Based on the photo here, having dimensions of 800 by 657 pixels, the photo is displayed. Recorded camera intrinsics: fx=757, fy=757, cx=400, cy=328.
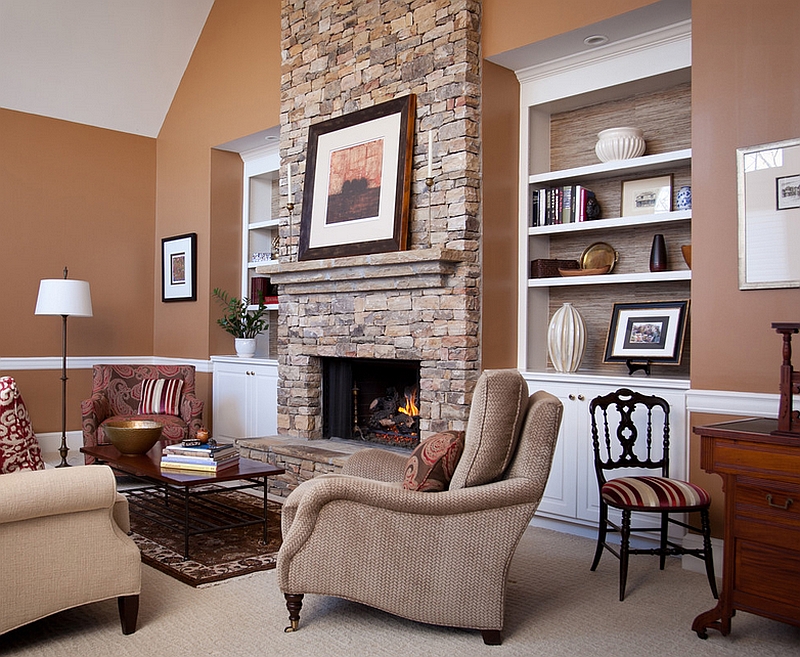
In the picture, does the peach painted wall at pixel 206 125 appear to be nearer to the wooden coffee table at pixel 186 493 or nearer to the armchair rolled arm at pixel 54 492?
the wooden coffee table at pixel 186 493

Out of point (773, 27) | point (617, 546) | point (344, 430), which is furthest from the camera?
point (344, 430)

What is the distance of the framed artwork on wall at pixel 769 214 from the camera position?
3232 mm

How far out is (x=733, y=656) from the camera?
2615mm

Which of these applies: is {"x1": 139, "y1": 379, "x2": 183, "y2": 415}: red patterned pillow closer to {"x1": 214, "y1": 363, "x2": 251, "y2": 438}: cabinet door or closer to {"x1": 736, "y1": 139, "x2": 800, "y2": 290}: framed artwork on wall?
{"x1": 214, "y1": 363, "x2": 251, "y2": 438}: cabinet door

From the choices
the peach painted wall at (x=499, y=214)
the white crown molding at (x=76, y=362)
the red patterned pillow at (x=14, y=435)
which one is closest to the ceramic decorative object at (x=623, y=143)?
the peach painted wall at (x=499, y=214)

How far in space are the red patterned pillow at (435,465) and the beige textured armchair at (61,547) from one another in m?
1.06

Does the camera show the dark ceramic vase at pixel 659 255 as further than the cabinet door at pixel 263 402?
No

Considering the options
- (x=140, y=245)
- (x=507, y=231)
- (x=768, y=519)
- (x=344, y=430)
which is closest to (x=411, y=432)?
(x=344, y=430)

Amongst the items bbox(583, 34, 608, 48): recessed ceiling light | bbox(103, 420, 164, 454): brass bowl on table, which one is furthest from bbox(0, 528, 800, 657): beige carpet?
bbox(583, 34, 608, 48): recessed ceiling light

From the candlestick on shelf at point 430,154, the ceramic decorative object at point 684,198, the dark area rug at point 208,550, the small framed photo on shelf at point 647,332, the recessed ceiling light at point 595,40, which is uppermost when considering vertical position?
the recessed ceiling light at point 595,40

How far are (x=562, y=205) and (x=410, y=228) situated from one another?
0.95 metres

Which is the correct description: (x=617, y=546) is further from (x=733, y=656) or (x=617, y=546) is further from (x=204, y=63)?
(x=204, y=63)

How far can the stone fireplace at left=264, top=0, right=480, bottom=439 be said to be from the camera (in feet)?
14.7

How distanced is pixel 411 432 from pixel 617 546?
166 cm
